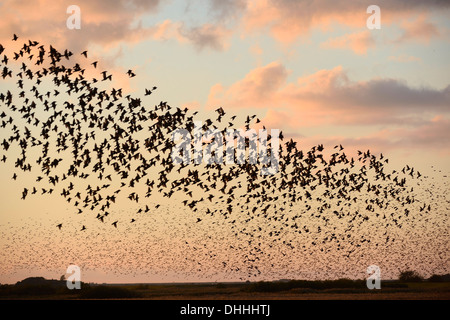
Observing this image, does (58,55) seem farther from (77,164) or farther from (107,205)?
(107,205)

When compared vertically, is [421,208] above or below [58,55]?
→ below

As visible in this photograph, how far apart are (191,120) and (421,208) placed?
62.1 feet

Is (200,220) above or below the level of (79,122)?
below

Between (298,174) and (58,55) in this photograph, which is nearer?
(58,55)
